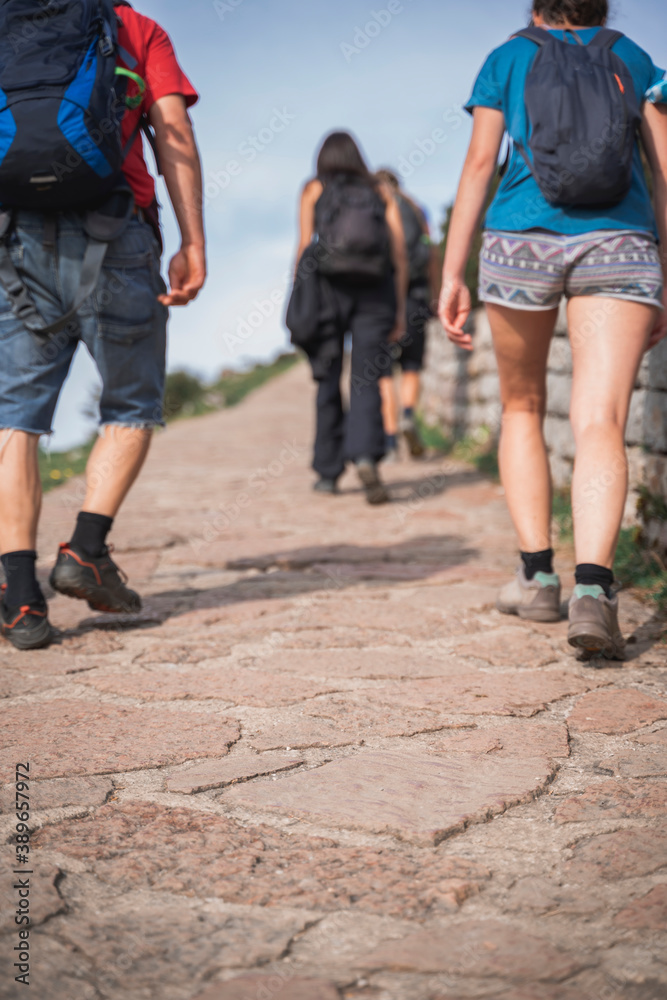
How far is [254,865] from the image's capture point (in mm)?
1454

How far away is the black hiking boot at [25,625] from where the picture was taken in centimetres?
259

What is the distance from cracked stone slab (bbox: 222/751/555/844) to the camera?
63.2 inches

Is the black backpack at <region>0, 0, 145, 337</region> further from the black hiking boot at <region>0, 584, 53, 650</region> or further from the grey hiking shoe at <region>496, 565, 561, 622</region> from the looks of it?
the grey hiking shoe at <region>496, 565, 561, 622</region>

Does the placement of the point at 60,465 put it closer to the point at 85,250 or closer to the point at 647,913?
the point at 85,250

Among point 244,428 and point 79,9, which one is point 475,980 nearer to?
point 79,9

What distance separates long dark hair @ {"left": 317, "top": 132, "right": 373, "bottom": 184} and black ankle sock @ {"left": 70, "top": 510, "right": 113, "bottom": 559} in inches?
123

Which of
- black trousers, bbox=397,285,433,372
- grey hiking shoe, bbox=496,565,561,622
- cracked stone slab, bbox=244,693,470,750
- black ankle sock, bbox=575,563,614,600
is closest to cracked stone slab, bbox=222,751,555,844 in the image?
cracked stone slab, bbox=244,693,470,750

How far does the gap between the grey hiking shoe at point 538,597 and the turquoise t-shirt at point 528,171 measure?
1035 millimetres

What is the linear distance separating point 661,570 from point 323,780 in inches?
74.4

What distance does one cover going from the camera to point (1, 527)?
2570 mm

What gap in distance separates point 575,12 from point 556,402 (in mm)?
2456

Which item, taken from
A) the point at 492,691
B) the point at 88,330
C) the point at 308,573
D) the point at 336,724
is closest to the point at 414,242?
the point at 308,573

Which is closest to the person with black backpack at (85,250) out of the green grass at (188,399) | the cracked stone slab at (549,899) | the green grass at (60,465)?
the cracked stone slab at (549,899)

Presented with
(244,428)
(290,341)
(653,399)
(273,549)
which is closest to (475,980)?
(653,399)
